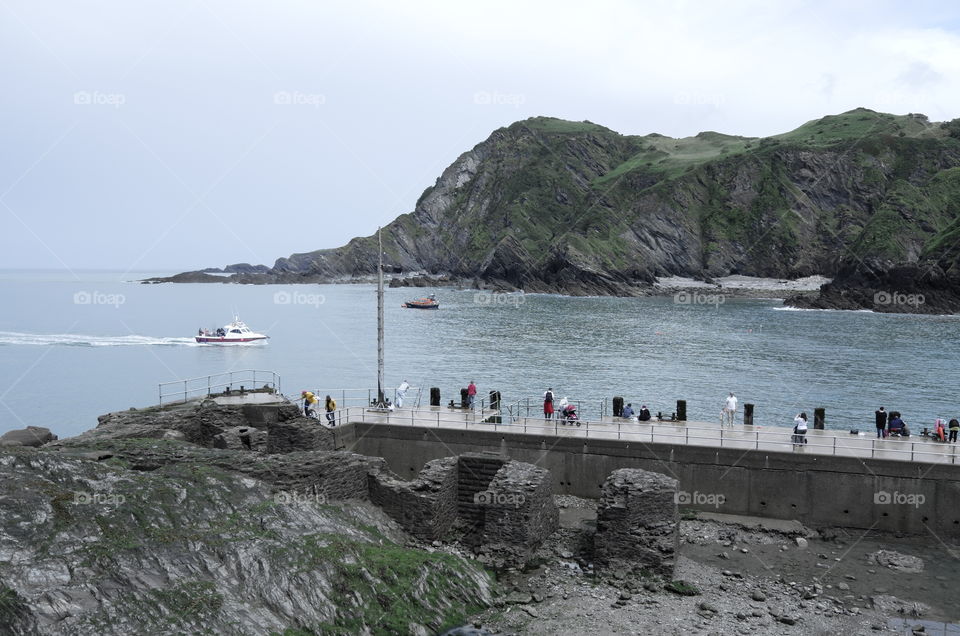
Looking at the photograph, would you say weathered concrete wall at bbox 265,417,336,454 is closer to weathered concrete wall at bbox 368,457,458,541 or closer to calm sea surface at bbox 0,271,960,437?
weathered concrete wall at bbox 368,457,458,541

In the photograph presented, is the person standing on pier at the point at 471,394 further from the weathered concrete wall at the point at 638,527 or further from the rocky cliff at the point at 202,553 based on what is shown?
the weathered concrete wall at the point at 638,527

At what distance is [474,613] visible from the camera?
18.7 meters

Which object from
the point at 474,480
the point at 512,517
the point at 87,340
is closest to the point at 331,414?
the point at 474,480

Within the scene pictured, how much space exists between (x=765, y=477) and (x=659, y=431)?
5.05 meters

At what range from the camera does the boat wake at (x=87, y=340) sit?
104581mm

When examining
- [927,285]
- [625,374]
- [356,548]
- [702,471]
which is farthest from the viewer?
[927,285]

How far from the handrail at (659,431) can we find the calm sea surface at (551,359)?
20167 millimetres

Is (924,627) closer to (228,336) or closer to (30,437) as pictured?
(30,437)

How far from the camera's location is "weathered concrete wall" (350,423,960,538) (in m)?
25.6

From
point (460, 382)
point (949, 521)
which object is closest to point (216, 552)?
point (949, 521)

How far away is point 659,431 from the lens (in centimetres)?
3122

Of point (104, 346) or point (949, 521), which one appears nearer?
point (949, 521)

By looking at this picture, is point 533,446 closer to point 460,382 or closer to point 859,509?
point 859,509

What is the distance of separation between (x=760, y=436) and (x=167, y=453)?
22044 millimetres
